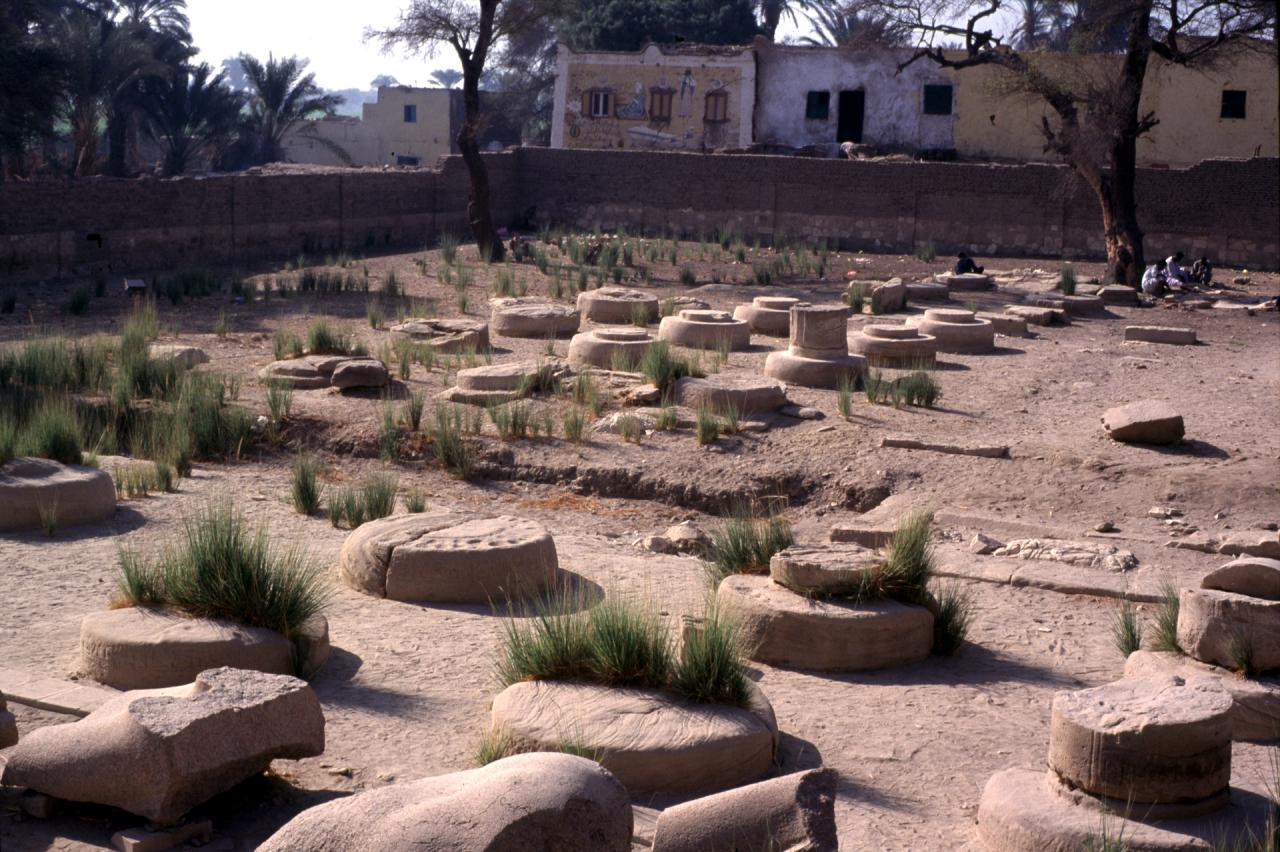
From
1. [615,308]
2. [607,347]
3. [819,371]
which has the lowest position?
[819,371]

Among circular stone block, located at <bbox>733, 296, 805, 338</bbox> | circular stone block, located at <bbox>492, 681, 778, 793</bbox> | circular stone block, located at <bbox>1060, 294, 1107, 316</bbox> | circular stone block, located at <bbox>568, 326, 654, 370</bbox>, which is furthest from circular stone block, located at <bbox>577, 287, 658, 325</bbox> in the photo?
circular stone block, located at <bbox>492, 681, 778, 793</bbox>

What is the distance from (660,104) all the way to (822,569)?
33964 mm

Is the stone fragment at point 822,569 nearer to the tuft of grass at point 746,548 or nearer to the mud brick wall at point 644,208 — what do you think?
the tuft of grass at point 746,548

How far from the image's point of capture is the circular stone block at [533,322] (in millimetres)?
16656

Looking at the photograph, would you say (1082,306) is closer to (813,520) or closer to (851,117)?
(813,520)

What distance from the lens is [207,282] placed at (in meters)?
19.8

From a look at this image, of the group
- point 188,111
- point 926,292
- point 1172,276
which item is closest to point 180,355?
point 926,292

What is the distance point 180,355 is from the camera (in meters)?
13.5

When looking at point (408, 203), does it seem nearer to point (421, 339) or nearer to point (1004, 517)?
point (421, 339)

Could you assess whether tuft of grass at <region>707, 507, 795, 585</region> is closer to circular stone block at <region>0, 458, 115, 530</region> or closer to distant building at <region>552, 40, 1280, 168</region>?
circular stone block at <region>0, 458, 115, 530</region>

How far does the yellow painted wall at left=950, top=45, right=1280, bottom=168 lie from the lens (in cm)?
3334

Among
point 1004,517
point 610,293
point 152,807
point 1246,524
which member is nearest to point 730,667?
point 152,807

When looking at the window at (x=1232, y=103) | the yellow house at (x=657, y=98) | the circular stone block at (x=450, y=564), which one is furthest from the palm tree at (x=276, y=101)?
the circular stone block at (x=450, y=564)

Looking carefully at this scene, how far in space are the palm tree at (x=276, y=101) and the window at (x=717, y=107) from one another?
13.4 meters
